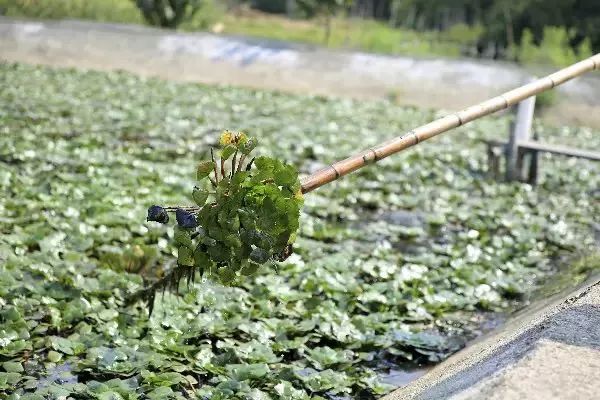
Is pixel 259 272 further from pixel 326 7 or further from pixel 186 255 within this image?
pixel 326 7

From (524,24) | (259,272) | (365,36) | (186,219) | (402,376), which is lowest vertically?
(402,376)

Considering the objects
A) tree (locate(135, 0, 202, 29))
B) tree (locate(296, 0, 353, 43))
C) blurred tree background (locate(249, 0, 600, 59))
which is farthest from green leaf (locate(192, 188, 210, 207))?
tree (locate(135, 0, 202, 29))

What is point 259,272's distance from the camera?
430 cm

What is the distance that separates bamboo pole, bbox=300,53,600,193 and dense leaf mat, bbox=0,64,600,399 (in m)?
0.78

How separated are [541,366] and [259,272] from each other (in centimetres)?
235

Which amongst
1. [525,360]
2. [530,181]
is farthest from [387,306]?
[530,181]

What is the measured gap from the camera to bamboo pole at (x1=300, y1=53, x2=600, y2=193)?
2.89 metres

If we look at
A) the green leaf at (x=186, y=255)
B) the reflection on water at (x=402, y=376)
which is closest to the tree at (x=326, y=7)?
the reflection on water at (x=402, y=376)

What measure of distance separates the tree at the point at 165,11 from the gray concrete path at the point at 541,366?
41.5ft

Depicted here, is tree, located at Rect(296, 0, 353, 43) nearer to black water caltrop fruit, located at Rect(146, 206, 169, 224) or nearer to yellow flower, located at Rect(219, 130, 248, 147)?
yellow flower, located at Rect(219, 130, 248, 147)

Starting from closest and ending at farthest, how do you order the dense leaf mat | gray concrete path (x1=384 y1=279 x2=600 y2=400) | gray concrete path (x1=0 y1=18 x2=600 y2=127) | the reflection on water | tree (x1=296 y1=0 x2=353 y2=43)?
1. gray concrete path (x1=384 y1=279 x2=600 y2=400)
2. the dense leaf mat
3. the reflection on water
4. gray concrete path (x1=0 y1=18 x2=600 y2=127)
5. tree (x1=296 y1=0 x2=353 y2=43)

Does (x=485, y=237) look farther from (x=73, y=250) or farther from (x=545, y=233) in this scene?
(x=73, y=250)

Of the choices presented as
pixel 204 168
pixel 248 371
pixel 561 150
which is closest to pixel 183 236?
pixel 204 168

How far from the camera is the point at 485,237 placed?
532 centimetres
